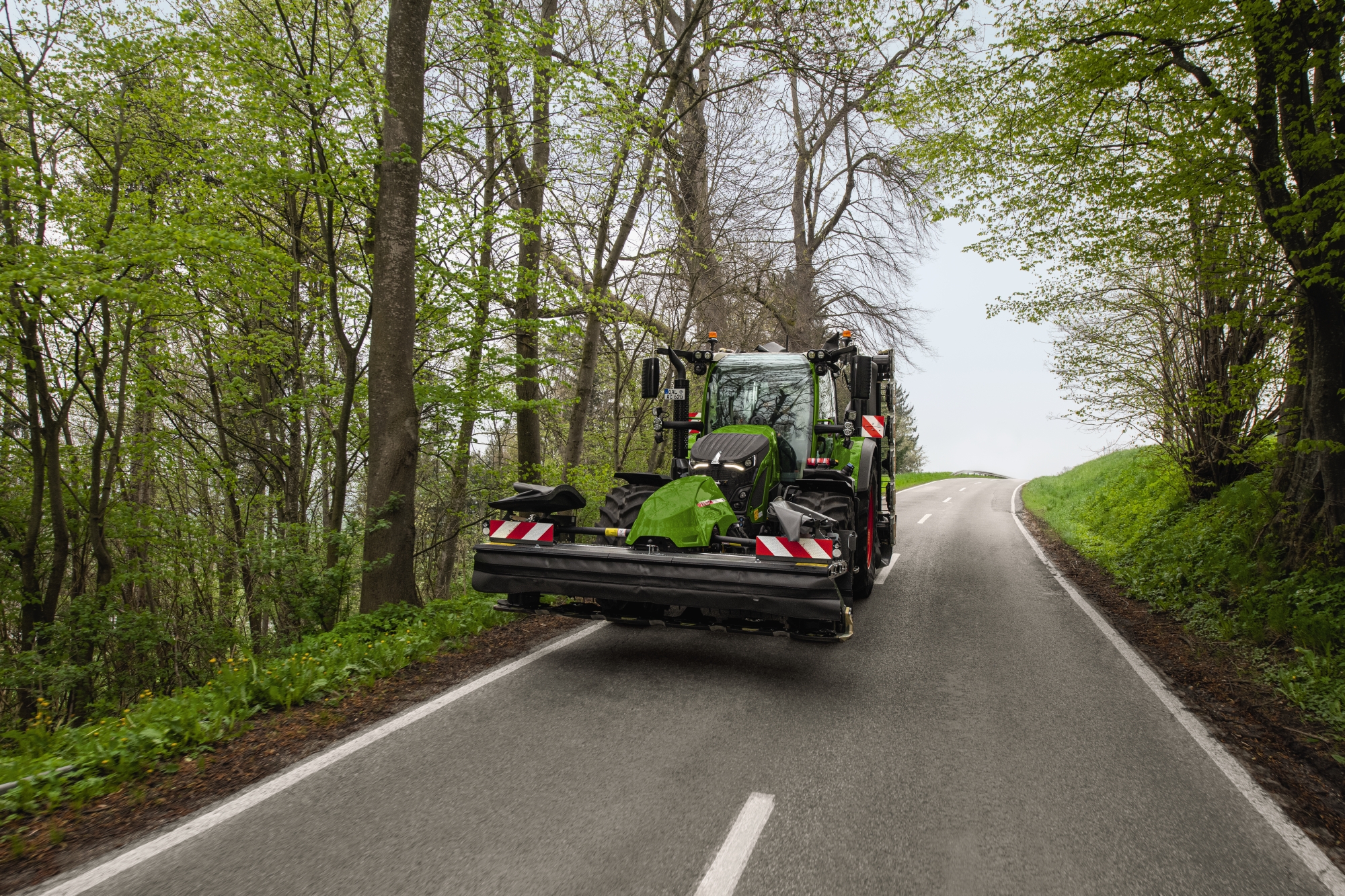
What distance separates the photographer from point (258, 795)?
311cm

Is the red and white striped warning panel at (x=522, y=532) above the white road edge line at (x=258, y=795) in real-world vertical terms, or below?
above

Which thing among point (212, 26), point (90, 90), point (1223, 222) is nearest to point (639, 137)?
point (212, 26)

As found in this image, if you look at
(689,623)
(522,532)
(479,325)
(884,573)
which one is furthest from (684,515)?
(884,573)

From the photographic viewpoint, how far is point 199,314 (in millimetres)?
8750

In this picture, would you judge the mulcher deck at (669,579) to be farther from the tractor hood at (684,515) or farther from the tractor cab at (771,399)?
the tractor cab at (771,399)

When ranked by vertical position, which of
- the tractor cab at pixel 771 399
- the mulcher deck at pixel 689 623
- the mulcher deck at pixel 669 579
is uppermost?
the tractor cab at pixel 771 399

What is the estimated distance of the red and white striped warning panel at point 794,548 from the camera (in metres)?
4.59

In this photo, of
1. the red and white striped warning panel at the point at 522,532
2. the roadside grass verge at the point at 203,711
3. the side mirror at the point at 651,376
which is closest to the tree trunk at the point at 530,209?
the side mirror at the point at 651,376

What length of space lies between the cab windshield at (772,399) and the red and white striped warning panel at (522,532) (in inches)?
101

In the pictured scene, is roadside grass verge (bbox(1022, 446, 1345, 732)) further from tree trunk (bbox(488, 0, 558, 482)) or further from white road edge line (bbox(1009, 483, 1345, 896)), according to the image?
tree trunk (bbox(488, 0, 558, 482))

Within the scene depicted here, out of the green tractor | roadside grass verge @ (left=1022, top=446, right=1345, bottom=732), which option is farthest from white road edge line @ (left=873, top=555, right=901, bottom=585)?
roadside grass verge @ (left=1022, top=446, right=1345, bottom=732)

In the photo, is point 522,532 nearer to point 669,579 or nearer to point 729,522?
point 669,579

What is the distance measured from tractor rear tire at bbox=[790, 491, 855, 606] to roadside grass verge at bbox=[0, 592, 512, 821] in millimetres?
3223

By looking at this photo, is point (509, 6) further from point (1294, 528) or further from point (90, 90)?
point (1294, 528)
